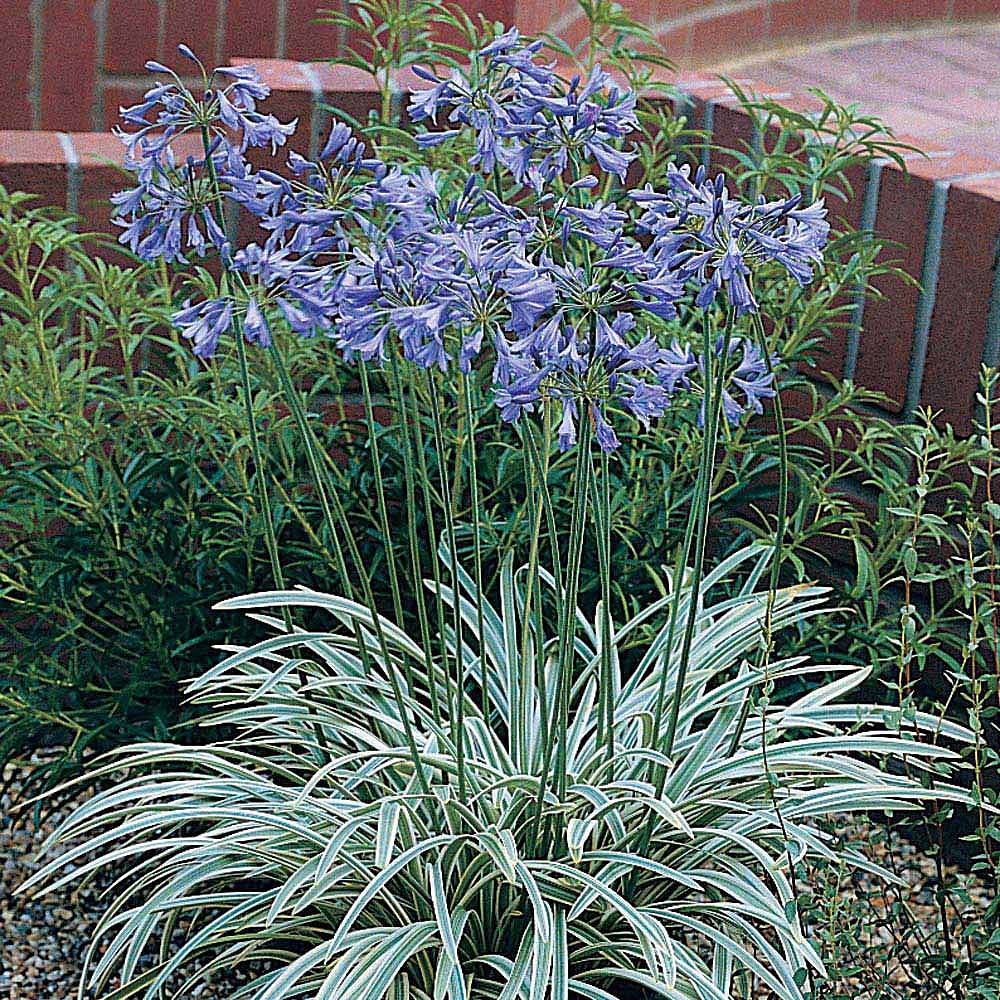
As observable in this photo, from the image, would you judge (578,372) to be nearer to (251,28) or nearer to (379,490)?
(379,490)

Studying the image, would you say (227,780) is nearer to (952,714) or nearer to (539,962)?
(539,962)

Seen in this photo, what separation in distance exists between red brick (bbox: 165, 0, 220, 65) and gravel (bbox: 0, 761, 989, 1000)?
6.27ft

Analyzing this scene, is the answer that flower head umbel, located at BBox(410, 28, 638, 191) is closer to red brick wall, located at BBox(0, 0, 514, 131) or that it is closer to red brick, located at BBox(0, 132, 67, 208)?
red brick, located at BBox(0, 132, 67, 208)

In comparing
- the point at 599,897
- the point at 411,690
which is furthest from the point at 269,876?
the point at 599,897

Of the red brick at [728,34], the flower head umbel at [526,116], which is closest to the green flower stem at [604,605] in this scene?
the flower head umbel at [526,116]

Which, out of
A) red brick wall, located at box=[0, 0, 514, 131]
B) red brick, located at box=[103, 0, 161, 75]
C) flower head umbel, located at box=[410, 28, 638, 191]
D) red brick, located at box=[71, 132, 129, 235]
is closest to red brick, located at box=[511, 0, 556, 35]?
red brick wall, located at box=[0, 0, 514, 131]

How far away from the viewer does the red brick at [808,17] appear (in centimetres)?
566

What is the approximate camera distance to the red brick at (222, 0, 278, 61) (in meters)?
3.90

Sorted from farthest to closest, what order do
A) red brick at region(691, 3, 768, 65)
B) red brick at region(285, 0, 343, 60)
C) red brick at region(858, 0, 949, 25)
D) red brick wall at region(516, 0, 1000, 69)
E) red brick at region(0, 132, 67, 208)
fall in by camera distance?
red brick at region(858, 0, 949, 25) < red brick at region(691, 3, 768, 65) < red brick wall at region(516, 0, 1000, 69) < red brick at region(285, 0, 343, 60) < red brick at region(0, 132, 67, 208)

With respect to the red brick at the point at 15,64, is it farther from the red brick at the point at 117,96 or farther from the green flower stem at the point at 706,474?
the green flower stem at the point at 706,474

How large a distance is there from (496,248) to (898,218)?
1.43m

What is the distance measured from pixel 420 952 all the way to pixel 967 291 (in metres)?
1.53

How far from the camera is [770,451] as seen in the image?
2.86m

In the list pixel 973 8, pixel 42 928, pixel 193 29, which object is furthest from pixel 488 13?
pixel 973 8
